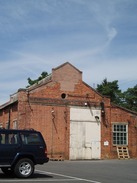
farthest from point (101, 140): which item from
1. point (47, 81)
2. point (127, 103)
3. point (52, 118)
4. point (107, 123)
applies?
point (127, 103)

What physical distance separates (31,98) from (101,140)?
7930mm

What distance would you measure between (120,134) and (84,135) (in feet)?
12.8

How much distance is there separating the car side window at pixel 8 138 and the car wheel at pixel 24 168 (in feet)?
2.94

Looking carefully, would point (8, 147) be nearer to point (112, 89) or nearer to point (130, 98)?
point (112, 89)

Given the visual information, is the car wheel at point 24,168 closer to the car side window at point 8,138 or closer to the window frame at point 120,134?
the car side window at point 8,138

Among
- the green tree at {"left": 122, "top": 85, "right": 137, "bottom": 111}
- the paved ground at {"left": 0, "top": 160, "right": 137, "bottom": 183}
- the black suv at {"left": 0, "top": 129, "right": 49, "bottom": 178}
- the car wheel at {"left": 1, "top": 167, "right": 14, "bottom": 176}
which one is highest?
the green tree at {"left": 122, "top": 85, "right": 137, "bottom": 111}

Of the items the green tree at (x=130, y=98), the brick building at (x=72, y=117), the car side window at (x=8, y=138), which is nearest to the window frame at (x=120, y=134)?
the brick building at (x=72, y=117)

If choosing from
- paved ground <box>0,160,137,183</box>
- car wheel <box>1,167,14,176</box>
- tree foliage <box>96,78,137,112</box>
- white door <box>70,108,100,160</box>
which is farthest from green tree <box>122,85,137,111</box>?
car wheel <box>1,167,14,176</box>

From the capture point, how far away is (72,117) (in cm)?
3519

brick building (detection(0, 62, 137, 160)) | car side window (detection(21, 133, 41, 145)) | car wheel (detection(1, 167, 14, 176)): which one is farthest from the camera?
brick building (detection(0, 62, 137, 160))

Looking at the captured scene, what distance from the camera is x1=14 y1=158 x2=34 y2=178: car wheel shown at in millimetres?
15820

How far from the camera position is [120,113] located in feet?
122

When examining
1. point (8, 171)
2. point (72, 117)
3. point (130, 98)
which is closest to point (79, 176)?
point (8, 171)

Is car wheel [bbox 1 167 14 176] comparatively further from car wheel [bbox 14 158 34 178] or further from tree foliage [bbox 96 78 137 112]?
tree foliage [bbox 96 78 137 112]
